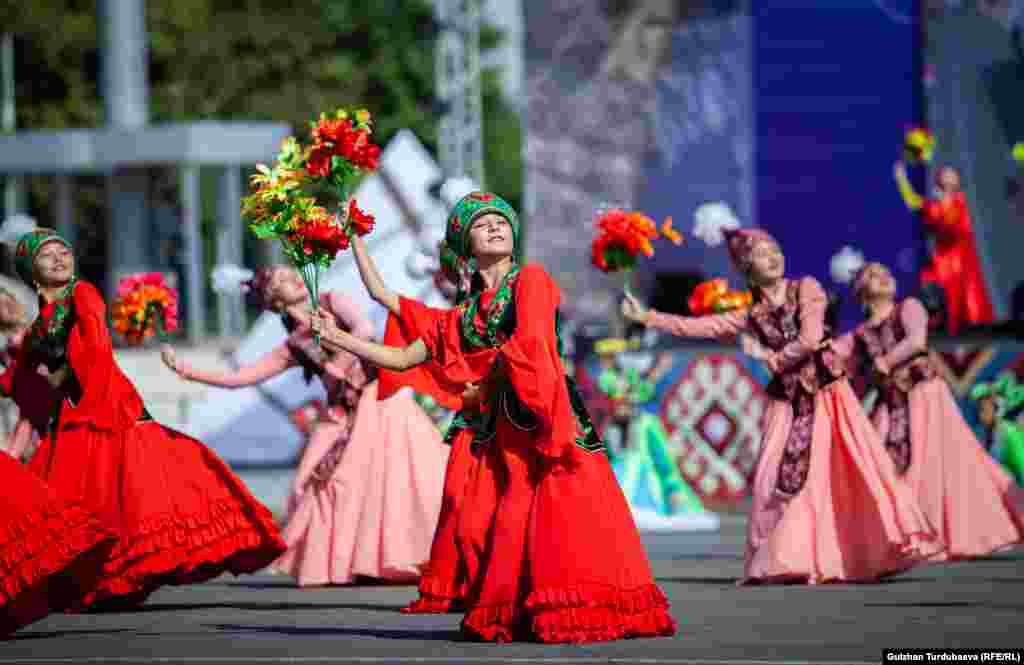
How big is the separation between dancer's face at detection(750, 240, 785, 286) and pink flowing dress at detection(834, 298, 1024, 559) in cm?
130

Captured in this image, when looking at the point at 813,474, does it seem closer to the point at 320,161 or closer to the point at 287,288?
the point at 287,288

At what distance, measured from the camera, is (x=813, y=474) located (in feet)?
36.0

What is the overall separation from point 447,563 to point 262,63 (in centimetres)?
4412

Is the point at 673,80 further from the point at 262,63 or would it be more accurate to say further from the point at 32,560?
the point at 262,63

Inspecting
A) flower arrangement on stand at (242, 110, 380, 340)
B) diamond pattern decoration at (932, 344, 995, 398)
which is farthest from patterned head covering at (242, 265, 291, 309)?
diamond pattern decoration at (932, 344, 995, 398)

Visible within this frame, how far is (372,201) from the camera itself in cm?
2030

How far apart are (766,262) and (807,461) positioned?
95 cm

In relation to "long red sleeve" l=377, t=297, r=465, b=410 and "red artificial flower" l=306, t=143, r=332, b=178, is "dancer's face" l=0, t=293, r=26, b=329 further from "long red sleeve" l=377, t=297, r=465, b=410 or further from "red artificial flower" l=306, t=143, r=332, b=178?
"red artificial flower" l=306, t=143, r=332, b=178

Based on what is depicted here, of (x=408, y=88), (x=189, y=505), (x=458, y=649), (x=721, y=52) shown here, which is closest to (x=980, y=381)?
(x=721, y=52)

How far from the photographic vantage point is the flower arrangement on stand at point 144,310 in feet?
37.0

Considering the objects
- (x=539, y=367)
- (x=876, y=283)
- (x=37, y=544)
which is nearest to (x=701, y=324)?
(x=876, y=283)

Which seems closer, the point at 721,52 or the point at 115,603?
the point at 115,603

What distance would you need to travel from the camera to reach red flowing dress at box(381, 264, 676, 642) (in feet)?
27.5

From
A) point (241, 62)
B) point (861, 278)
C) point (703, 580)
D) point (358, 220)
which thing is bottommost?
point (703, 580)
